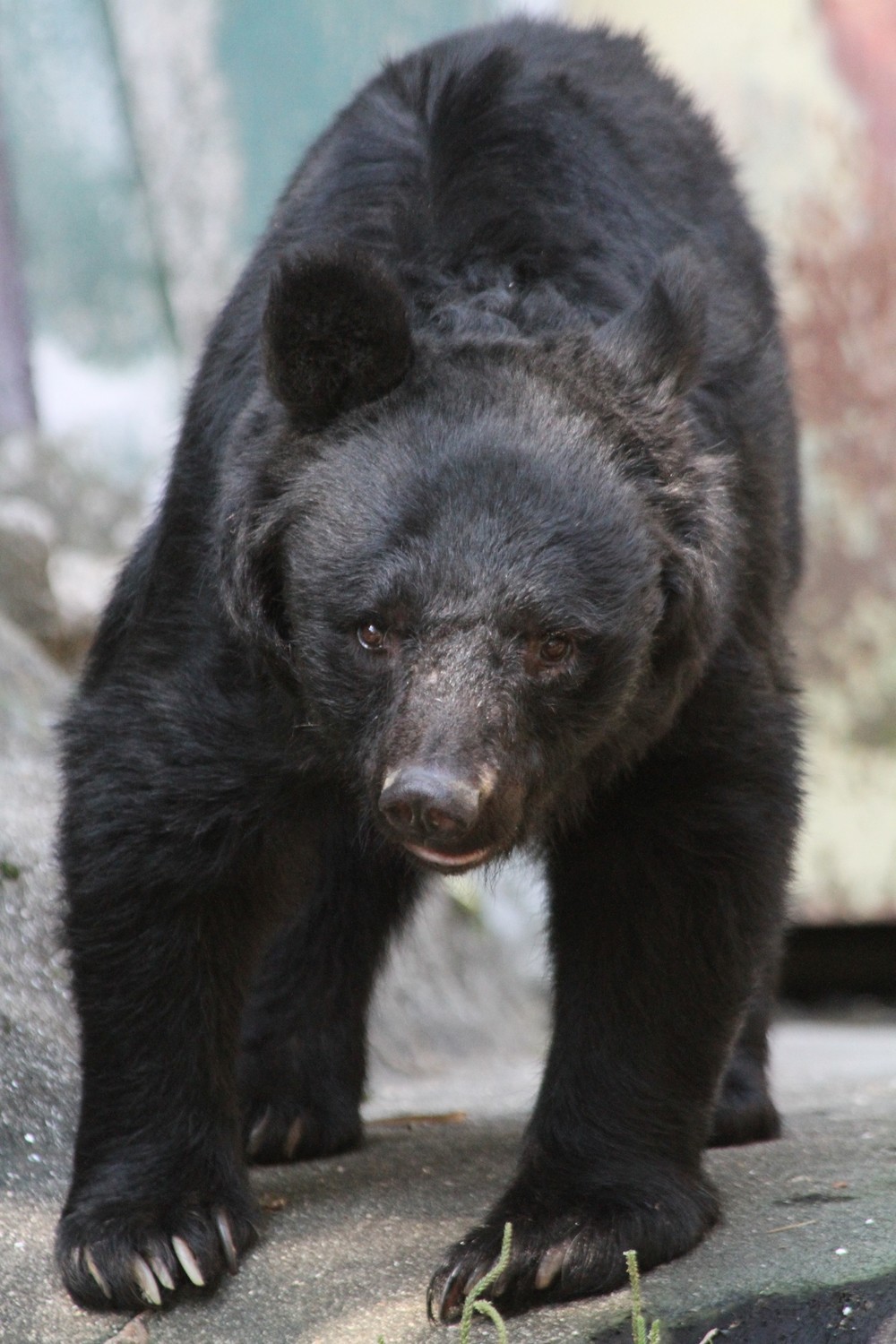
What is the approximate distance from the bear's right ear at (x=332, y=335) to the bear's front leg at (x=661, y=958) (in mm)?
937

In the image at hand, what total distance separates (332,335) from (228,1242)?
176 centimetres

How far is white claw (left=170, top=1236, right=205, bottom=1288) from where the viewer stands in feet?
11.5

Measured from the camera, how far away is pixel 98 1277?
3.47 meters

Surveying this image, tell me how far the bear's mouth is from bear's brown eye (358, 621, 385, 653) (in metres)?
0.38

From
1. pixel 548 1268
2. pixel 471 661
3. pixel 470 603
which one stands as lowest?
pixel 548 1268

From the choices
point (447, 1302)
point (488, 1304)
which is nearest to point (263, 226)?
point (447, 1302)

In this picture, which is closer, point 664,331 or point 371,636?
point 371,636

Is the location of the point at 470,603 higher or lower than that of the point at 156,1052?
higher

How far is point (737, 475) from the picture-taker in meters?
3.80

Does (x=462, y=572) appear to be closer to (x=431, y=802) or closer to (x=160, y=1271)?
(x=431, y=802)

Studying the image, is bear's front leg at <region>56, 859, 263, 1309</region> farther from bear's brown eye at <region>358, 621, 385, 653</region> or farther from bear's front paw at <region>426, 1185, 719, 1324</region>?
bear's brown eye at <region>358, 621, 385, 653</region>

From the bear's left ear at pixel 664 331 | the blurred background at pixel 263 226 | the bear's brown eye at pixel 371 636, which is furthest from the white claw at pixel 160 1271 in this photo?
the blurred background at pixel 263 226

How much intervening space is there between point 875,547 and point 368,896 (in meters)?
5.20

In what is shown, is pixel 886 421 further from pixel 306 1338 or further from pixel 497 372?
pixel 306 1338
